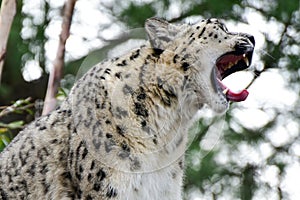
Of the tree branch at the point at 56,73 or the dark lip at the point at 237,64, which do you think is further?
the tree branch at the point at 56,73

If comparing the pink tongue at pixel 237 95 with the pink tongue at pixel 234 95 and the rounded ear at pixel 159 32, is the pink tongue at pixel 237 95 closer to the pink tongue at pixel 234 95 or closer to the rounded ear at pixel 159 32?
the pink tongue at pixel 234 95

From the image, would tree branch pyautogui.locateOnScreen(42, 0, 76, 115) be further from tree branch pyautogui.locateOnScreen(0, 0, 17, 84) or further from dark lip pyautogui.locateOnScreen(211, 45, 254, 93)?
dark lip pyautogui.locateOnScreen(211, 45, 254, 93)

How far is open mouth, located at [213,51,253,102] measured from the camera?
18.3 ft

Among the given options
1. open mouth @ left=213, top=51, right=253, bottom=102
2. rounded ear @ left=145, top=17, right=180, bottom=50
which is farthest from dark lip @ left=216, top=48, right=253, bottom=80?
rounded ear @ left=145, top=17, right=180, bottom=50

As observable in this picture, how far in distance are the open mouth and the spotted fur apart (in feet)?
0.13

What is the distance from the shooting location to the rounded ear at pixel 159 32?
18.3ft

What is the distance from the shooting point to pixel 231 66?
5.64m

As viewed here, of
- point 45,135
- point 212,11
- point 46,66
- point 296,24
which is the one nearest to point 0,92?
point 46,66

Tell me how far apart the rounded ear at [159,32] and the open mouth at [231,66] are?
28 centimetres

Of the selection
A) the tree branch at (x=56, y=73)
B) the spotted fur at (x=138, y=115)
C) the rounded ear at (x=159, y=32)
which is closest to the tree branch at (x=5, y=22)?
the tree branch at (x=56, y=73)

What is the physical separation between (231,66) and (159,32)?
1.34 ft

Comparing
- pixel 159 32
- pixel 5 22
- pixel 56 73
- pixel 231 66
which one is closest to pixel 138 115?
pixel 159 32

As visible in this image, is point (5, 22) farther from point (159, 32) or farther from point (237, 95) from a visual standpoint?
point (237, 95)

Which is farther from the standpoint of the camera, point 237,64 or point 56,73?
point 56,73
